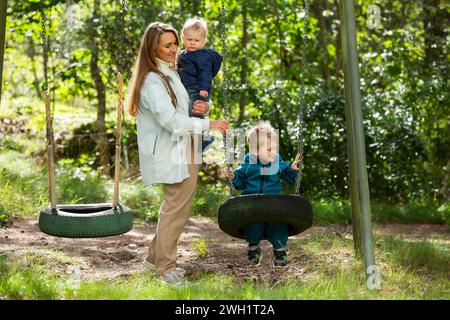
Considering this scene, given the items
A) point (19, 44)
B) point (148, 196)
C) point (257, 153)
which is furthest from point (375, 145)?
point (19, 44)

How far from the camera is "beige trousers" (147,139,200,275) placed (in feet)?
14.7

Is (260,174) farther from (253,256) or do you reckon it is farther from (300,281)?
(300,281)

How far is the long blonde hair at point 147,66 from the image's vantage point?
14.3 ft

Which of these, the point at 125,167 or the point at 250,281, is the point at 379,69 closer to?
the point at 125,167

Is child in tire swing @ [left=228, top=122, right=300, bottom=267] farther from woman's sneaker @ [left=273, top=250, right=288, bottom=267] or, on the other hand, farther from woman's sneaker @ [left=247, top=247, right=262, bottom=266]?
woman's sneaker @ [left=247, top=247, right=262, bottom=266]

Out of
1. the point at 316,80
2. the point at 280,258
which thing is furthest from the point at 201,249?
the point at 316,80

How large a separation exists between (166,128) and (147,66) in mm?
422

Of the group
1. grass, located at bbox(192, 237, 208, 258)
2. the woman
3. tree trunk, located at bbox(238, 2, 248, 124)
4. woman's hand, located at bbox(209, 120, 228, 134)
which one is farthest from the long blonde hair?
tree trunk, located at bbox(238, 2, 248, 124)

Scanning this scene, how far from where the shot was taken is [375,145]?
9.14 metres

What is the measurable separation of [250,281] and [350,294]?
0.73 meters

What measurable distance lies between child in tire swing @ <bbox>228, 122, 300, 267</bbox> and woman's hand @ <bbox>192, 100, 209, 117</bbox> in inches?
18.0

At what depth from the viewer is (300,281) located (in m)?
4.54

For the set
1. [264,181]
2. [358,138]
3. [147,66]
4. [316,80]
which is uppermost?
[316,80]

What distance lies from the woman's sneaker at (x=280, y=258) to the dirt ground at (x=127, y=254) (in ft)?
0.15
